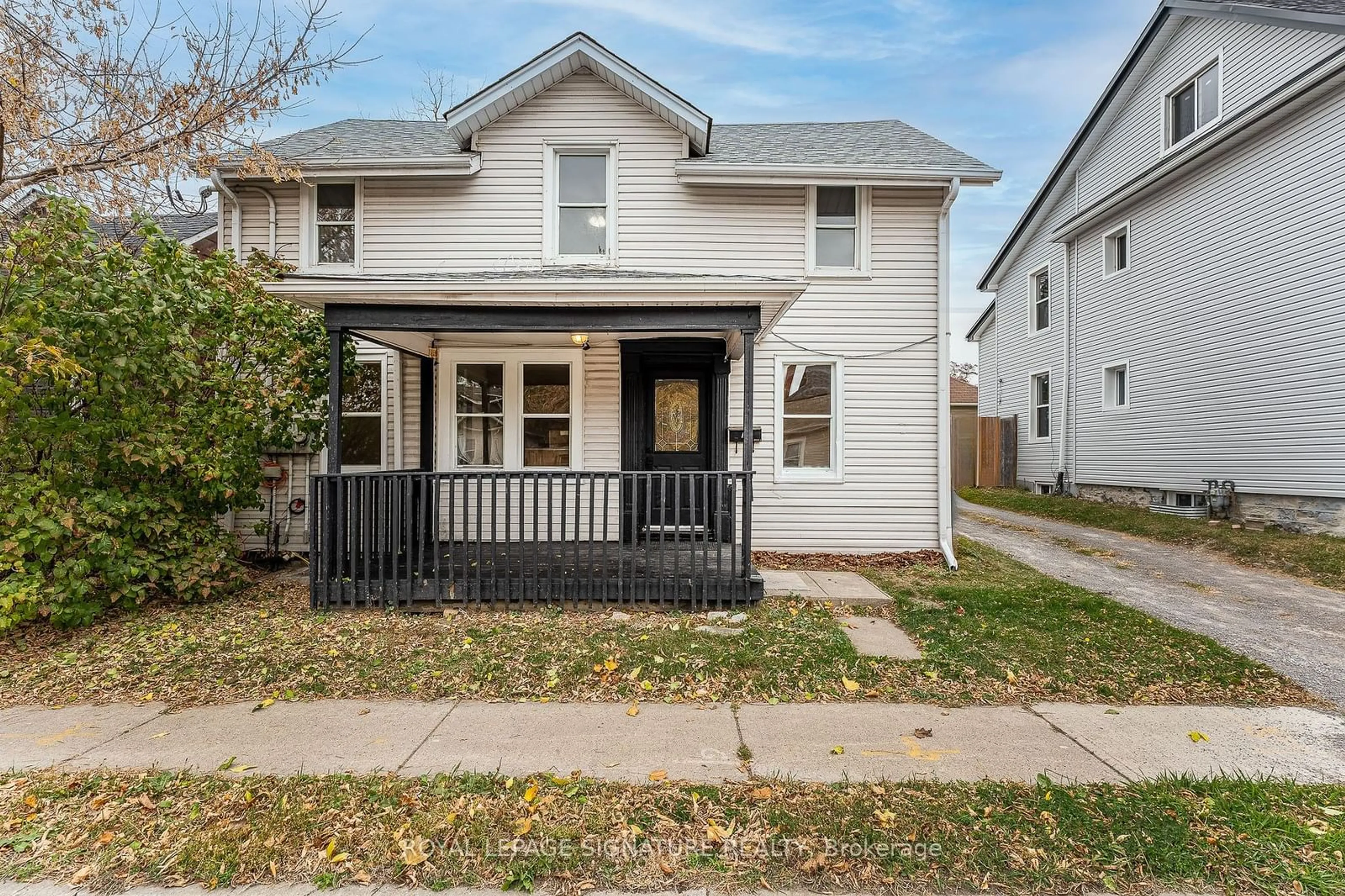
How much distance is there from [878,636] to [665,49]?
760 inches

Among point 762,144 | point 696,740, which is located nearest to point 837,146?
point 762,144

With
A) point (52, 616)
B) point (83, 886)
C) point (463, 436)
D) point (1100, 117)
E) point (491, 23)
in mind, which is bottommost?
point (83, 886)

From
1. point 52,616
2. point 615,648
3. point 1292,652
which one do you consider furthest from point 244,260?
point 1292,652

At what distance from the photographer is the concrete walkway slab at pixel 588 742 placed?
2957 mm

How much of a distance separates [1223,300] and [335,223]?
565 inches

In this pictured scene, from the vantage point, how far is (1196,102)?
1093cm

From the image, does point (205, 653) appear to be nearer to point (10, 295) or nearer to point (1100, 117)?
point (10, 295)

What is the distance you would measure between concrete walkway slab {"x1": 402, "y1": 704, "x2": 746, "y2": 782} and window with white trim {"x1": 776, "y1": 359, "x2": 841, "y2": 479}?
4669 mm

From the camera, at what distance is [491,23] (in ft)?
39.7

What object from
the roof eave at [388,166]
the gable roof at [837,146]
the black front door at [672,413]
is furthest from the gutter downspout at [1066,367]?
the roof eave at [388,166]

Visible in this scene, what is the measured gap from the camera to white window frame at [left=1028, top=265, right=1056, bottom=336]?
1491 centimetres

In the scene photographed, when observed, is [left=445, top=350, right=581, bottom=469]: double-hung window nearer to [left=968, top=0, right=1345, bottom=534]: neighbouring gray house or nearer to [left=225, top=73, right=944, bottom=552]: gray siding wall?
[left=225, top=73, right=944, bottom=552]: gray siding wall

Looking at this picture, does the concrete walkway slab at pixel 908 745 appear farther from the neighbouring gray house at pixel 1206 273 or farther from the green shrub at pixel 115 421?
the neighbouring gray house at pixel 1206 273

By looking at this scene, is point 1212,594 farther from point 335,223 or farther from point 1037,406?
point 335,223
